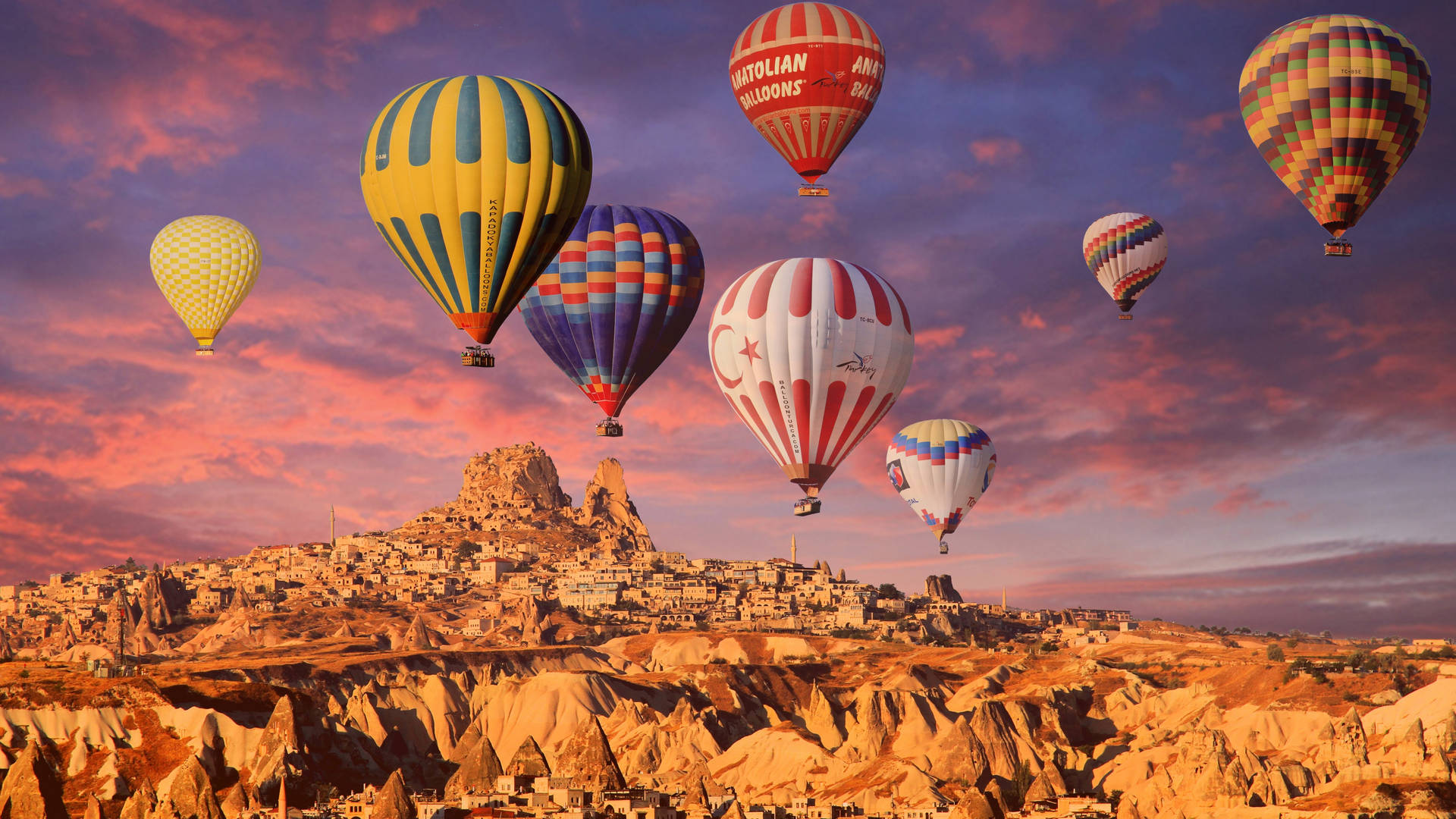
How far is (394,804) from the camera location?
313 feet

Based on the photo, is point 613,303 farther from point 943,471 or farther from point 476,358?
point 943,471

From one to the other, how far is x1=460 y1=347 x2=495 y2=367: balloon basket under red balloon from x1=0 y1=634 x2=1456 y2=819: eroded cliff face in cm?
4837

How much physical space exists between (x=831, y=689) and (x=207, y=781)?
279ft

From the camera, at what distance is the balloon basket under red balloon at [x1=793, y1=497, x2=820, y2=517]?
7206 centimetres

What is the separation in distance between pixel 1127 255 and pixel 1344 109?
104 ft

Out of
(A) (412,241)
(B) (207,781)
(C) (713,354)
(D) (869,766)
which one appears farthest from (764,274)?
(D) (869,766)

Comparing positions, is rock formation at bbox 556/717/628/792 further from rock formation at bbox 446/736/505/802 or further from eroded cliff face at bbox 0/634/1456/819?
rock formation at bbox 446/736/505/802

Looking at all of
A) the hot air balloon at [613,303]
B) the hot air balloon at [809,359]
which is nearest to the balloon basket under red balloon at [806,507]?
the hot air balloon at [809,359]

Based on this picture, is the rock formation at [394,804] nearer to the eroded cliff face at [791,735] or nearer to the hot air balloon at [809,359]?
the eroded cliff face at [791,735]

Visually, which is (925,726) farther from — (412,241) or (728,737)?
(412,241)

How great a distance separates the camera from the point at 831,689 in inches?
6767

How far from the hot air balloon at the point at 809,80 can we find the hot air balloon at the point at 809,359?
5.02 metres

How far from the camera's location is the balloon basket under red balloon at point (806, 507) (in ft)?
236

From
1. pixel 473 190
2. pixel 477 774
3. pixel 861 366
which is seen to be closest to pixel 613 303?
pixel 861 366
